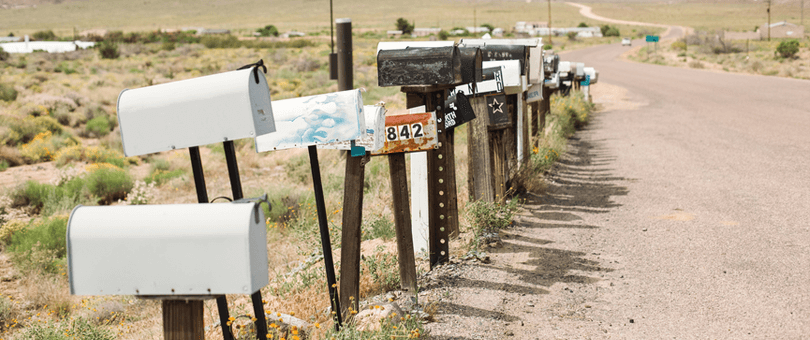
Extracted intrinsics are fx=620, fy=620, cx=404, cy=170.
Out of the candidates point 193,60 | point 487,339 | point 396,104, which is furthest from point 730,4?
point 487,339

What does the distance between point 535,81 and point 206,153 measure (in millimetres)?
8109

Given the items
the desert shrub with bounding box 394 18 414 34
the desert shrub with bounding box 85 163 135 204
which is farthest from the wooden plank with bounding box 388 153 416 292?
the desert shrub with bounding box 394 18 414 34

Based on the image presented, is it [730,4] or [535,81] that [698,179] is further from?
[730,4]

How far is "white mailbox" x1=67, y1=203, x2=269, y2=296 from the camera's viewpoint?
6.18 feet

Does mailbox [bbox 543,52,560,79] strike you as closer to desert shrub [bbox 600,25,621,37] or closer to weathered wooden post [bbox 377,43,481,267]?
weathered wooden post [bbox 377,43,481,267]

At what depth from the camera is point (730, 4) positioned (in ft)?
598

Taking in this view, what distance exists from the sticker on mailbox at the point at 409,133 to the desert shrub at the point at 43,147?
1058 centimetres

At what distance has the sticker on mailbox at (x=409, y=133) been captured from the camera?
389 cm

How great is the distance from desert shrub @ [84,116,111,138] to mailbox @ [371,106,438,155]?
12.6 metres

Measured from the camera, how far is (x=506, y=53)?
19.8 feet

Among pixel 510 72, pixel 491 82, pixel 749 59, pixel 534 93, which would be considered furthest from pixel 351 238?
pixel 749 59

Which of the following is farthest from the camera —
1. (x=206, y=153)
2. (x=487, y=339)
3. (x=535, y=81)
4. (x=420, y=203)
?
(x=206, y=153)

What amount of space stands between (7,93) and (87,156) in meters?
9.45

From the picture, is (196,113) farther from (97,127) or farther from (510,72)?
(97,127)
